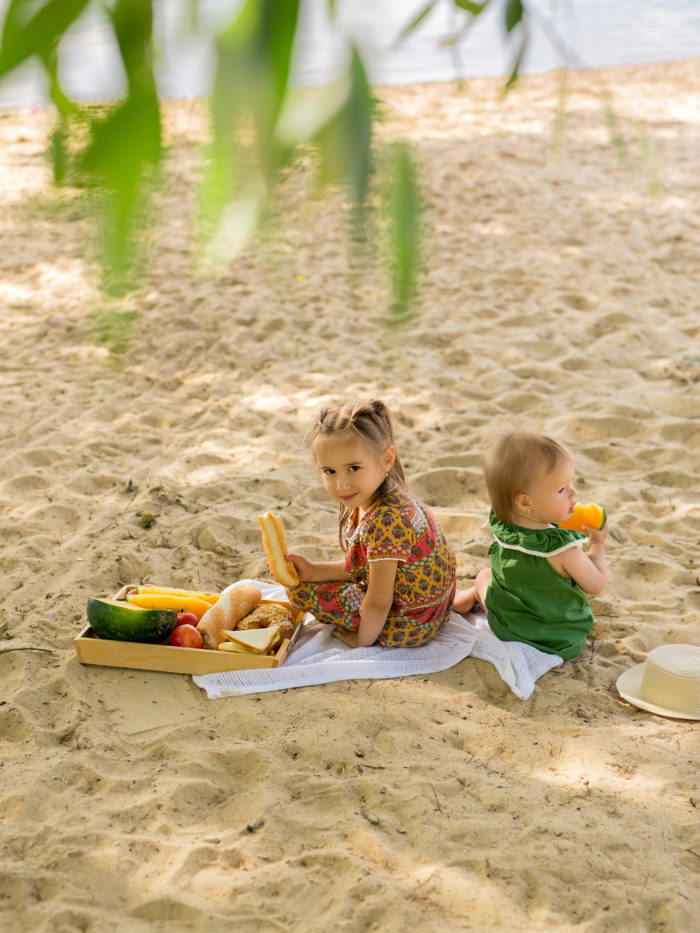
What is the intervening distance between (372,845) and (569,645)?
105 cm

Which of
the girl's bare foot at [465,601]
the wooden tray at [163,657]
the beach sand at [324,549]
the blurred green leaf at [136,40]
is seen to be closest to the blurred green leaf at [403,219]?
the beach sand at [324,549]

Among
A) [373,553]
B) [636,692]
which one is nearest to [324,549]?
[373,553]

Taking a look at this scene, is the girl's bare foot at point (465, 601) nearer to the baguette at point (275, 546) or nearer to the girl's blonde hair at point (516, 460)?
the girl's blonde hair at point (516, 460)

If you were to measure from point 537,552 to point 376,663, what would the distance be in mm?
617

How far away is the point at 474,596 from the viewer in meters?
3.31

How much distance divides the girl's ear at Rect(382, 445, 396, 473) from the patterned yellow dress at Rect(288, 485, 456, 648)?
0.09 meters

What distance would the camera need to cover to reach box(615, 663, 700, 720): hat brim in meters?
2.73

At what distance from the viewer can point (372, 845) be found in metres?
2.21

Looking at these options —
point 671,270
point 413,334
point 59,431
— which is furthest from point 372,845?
point 671,270

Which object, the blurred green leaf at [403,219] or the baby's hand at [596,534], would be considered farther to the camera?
the baby's hand at [596,534]

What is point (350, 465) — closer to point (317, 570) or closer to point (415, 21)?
point (317, 570)

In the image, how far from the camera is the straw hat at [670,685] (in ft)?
8.85

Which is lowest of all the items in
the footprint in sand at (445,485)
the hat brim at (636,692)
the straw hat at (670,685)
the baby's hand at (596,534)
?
the footprint in sand at (445,485)

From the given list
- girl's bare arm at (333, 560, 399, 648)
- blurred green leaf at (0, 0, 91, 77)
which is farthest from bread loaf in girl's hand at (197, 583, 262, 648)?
blurred green leaf at (0, 0, 91, 77)
